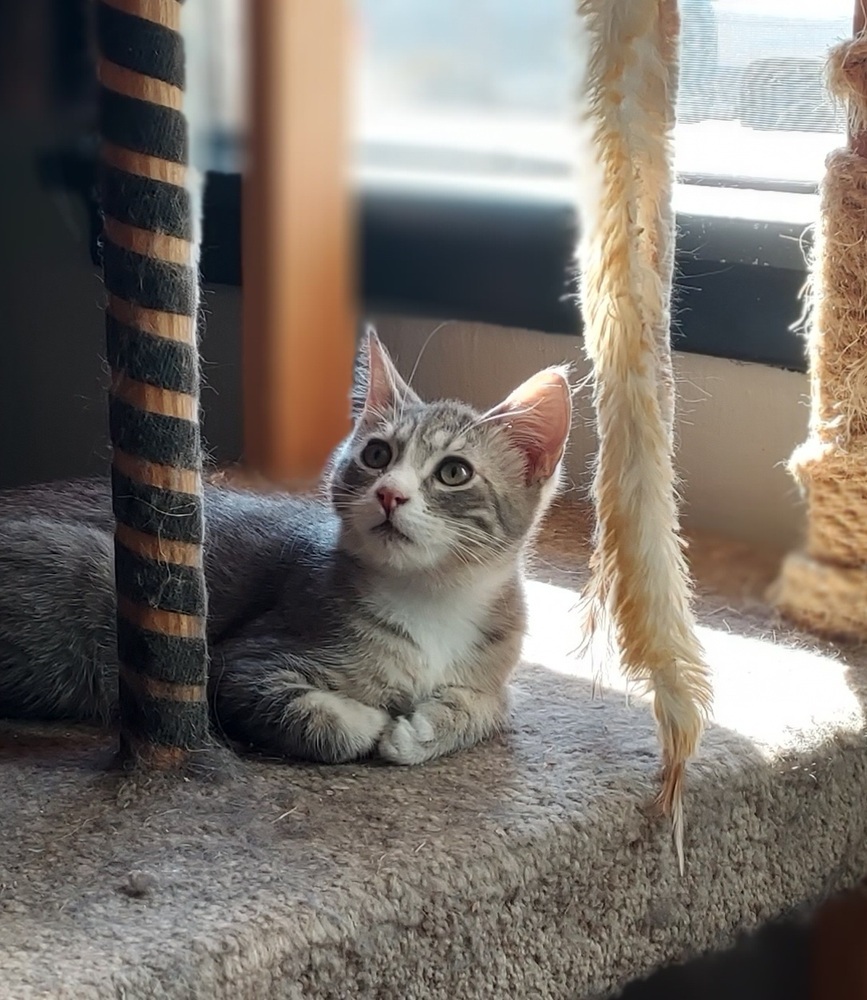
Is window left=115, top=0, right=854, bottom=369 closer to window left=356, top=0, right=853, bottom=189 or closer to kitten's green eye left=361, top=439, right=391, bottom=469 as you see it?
window left=356, top=0, right=853, bottom=189

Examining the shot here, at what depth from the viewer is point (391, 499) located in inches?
33.3

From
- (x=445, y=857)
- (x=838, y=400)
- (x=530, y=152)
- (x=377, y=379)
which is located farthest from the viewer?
(x=838, y=400)

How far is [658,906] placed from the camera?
2.72 ft

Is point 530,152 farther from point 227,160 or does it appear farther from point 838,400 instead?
point 838,400

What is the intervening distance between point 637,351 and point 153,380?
307 millimetres

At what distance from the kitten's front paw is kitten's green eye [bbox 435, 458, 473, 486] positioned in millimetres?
170

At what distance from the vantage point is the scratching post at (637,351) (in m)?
0.75

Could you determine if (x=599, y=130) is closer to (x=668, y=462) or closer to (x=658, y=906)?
(x=668, y=462)

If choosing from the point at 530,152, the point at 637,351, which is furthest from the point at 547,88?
the point at 637,351

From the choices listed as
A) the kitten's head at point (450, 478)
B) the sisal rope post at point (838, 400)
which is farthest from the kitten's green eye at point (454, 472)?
the sisal rope post at point (838, 400)

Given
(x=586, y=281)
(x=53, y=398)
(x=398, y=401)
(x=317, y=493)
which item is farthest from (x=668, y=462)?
(x=53, y=398)

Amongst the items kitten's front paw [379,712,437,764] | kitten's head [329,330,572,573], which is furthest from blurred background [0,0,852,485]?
kitten's front paw [379,712,437,764]

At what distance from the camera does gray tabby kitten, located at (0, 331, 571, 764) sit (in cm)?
86

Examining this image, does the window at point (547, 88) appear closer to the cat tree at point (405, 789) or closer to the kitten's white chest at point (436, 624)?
the cat tree at point (405, 789)
